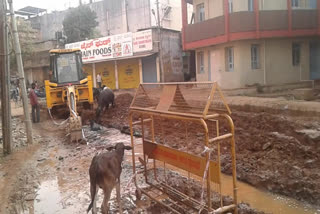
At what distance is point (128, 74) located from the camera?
2567 cm

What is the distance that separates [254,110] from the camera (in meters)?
12.2

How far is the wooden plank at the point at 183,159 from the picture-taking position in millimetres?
3977

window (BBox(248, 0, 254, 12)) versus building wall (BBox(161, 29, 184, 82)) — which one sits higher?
window (BBox(248, 0, 254, 12))

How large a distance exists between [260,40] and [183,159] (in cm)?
1434

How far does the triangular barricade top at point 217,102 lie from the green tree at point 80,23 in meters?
29.3

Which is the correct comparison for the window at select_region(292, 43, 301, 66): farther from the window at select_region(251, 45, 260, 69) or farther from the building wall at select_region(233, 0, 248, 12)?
the building wall at select_region(233, 0, 248, 12)

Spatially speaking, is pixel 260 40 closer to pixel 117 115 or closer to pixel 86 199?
pixel 117 115

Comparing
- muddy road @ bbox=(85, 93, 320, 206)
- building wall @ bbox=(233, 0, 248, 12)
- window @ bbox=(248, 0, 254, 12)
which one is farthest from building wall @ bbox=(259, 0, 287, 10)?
muddy road @ bbox=(85, 93, 320, 206)

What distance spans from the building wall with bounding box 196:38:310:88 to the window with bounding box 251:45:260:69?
207mm

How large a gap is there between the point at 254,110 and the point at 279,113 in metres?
1.12

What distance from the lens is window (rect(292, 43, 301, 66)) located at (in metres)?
18.3

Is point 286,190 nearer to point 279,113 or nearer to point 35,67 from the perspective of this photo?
point 279,113

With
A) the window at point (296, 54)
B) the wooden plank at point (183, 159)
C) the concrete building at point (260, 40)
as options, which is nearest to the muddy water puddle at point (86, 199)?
the wooden plank at point (183, 159)

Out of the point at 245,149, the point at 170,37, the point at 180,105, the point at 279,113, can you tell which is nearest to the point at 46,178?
the point at 180,105
